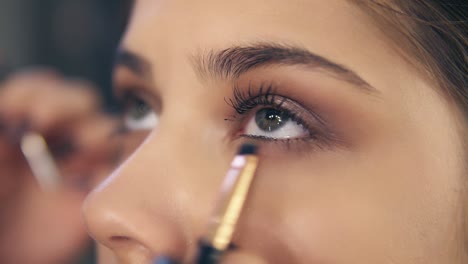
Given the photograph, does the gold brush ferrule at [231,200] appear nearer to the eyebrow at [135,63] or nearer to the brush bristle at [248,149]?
the brush bristle at [248,149]

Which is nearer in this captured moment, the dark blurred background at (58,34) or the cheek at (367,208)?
the cheek at (367,208)

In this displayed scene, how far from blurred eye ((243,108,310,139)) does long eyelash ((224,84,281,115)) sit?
16mm

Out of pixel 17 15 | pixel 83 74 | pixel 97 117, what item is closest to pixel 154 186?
pixel 97 117

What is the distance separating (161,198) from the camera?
0.52 m

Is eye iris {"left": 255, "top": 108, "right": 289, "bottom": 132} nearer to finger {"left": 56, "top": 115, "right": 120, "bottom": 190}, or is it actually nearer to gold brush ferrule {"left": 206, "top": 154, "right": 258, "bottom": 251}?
gold brush ferrule {"left": 206, "top": 154, "right": 258, "bottom": 251}

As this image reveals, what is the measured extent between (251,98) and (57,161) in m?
0.49

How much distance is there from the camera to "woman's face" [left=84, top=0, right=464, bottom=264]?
49 cm

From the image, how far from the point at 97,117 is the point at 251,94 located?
1.58ft

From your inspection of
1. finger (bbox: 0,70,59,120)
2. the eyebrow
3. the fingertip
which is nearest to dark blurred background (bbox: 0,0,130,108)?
finger (bbox: 0,70,59,120)

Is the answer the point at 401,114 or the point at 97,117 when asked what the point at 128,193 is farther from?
the point at 97,117

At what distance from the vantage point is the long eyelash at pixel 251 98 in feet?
1.75

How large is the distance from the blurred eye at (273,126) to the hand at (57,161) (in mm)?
387

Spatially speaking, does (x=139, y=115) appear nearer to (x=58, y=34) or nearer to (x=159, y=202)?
(x=159, y=202)

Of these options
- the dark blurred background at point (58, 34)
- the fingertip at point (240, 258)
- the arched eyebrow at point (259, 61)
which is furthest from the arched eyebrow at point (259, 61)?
the dark blurred background at point (58, 34)
